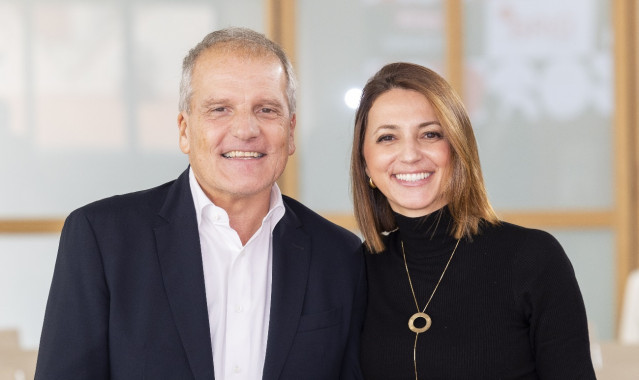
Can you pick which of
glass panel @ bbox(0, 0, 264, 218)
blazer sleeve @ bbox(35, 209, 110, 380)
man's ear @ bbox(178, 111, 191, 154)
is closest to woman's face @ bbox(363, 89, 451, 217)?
man's ear @ bbox(178, 111, 191, 154)

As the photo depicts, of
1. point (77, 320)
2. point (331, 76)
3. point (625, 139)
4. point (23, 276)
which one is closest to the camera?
point (77, 320)

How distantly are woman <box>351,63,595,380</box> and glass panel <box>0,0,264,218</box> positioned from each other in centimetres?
326

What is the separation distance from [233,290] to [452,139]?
2.55ft

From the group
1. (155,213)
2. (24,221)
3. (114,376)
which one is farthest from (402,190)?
(24,221)

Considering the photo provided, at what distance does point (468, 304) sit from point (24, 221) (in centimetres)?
403

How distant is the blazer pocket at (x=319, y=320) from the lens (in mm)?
2414

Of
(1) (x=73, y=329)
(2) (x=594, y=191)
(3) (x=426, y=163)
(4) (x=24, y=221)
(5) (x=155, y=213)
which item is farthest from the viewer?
(2) (x=594, y=191)

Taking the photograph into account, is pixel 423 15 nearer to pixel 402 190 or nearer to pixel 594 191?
pixel 594 191

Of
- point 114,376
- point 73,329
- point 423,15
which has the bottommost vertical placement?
point 114,376

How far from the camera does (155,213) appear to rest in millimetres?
2391

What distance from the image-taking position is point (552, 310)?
232 centimetres

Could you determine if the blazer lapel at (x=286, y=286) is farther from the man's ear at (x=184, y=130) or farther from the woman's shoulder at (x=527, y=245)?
the woman's shoulder at (x=527, y=245)

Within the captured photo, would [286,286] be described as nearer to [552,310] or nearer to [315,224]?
[315,224]

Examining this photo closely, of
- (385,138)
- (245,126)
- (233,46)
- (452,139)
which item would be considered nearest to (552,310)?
(452,139)
